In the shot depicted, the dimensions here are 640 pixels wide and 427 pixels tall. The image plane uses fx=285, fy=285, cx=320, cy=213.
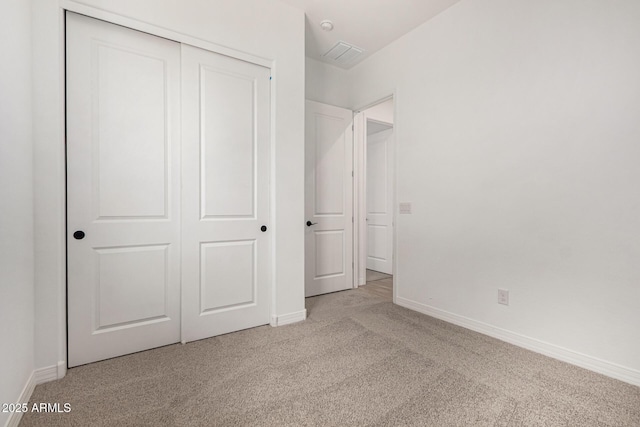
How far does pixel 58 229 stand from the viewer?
5.77ft

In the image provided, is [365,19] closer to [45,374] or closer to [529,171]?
[529,171]

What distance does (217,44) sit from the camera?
7.52ft

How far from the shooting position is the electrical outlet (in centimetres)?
228

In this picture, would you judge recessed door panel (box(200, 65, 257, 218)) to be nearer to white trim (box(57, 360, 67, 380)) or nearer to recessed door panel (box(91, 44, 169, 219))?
recessed door panel (box(91, 44, 169, 219))

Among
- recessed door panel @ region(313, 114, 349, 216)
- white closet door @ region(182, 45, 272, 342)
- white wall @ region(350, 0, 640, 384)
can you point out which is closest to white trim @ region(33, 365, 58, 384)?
white closet door @ region(182, 45, 272, 342)

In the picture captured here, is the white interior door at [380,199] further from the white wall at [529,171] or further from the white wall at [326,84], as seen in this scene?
the white wall at [529,171]

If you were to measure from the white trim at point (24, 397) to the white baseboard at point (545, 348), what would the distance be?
2.94m

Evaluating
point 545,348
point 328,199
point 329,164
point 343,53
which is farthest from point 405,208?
point 343,53

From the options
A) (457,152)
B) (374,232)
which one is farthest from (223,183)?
(374,232)

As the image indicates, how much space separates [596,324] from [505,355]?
59 cm

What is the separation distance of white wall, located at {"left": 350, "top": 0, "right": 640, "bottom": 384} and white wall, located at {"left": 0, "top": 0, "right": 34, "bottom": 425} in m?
2.96

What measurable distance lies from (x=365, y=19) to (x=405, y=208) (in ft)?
6.36

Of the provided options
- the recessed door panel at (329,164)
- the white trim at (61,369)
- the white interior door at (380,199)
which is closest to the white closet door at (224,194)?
the white trim at (61,369)

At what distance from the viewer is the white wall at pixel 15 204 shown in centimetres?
130
